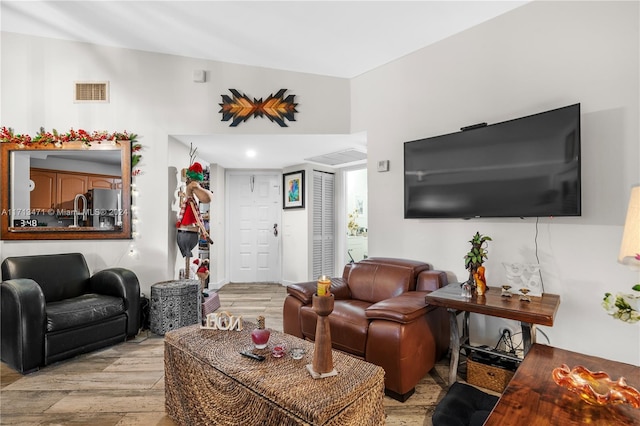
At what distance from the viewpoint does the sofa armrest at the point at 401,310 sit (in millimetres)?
1974

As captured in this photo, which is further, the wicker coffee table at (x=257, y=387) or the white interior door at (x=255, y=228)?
the white interior door at (x=255, y=228)

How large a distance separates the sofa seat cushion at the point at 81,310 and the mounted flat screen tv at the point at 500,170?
2.82 metres

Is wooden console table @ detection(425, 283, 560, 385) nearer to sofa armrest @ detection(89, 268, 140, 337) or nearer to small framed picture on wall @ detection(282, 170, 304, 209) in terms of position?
sofa armrest @ detection(89, 268, 140, 337)

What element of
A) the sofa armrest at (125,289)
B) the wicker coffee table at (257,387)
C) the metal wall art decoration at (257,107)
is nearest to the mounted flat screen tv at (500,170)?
the metal wall art decoration at (257,107)

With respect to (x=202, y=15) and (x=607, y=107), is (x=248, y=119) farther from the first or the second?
(x=607, y=107)

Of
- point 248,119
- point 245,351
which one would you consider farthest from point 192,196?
point 245,351

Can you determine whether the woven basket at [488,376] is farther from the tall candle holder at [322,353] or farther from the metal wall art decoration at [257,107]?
the metal wall art decoration at [257,107]

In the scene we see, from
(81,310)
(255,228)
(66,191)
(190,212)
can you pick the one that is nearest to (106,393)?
(81,310)

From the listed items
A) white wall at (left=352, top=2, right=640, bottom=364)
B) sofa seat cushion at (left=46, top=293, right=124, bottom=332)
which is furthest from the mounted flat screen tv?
sofa seat cushion at (left=46, top=293, right=124, bottom=332)

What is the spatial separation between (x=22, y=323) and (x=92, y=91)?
242 cm

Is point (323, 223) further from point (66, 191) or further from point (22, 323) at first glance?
point (22, 323)

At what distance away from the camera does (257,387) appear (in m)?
1.28

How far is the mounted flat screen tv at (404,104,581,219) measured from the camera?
193cm

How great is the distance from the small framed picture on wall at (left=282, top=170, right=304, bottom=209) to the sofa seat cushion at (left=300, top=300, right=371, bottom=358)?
2.75m
